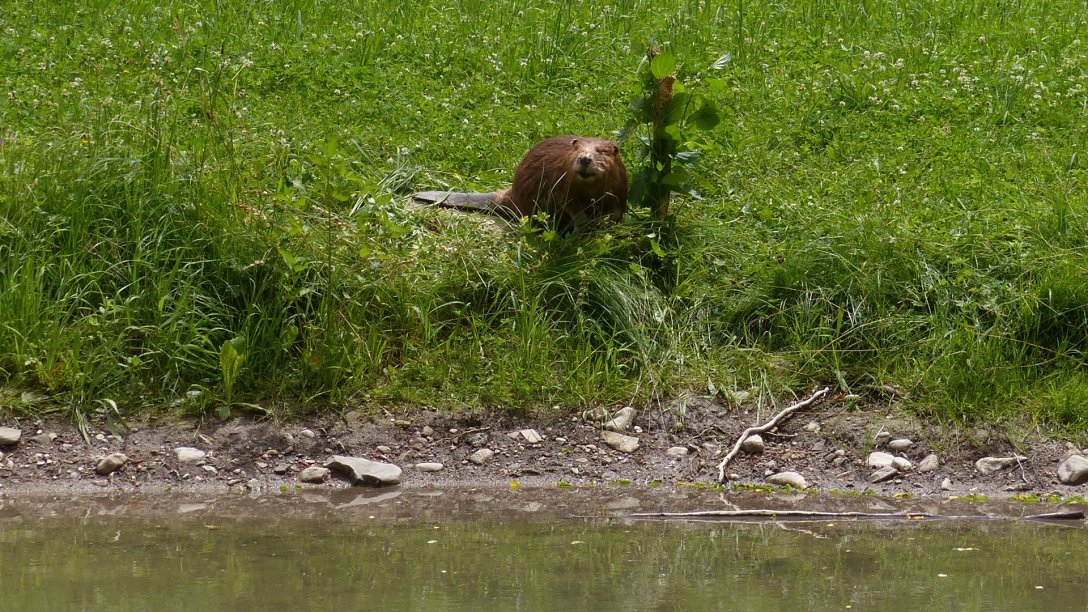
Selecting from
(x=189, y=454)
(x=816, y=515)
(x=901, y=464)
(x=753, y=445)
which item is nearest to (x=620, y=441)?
(x=753, y=445)

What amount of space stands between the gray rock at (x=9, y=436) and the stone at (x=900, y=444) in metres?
3.46

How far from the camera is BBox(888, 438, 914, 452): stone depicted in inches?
194

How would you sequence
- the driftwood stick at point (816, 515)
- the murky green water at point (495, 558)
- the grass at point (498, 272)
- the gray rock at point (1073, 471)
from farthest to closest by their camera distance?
the grass at point (498, 272) < the gray rock at point (1073, 471) < the driftwood stick at point (816, 515) < the murky green water at point (495, 558)

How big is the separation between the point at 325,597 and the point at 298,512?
1064 millimetres

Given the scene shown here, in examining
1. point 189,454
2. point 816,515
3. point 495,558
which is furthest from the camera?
point 189,454

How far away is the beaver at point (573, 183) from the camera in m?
5.72

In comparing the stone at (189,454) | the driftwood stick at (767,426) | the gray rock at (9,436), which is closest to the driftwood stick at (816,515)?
the driftwood stick at (767,426)

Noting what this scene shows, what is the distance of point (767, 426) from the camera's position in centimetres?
504

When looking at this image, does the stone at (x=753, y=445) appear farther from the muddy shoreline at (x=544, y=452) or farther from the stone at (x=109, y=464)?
the stone at (x=109, y=464)

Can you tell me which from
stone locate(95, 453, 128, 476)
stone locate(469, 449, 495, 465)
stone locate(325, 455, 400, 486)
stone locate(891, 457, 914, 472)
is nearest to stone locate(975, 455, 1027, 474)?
stone locate(891, 457, 914, 472)

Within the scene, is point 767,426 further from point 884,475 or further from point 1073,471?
point 1073,471

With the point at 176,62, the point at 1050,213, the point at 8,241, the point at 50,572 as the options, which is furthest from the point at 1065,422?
the point at 176,62

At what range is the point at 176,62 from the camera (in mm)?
7836

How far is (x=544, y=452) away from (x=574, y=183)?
140 cm
